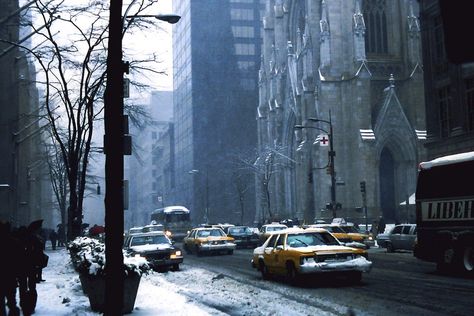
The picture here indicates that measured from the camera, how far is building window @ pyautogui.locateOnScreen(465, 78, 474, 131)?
3478 centimetres

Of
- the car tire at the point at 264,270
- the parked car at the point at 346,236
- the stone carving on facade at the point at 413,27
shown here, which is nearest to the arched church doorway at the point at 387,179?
the stone carving on facade at the point at 413,27

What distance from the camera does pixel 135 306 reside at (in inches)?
454

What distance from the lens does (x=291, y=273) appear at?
1614 centimetres

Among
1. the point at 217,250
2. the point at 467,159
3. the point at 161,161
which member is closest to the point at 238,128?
the point at 161,161

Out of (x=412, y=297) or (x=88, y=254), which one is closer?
(x=88, y=254)

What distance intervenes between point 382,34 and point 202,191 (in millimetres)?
48095

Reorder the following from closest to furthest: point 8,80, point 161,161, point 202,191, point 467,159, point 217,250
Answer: point 467,159 → point 217,250 → point 8,80 → point 202,191 → point 161,161

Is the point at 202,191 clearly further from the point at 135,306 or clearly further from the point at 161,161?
the point at 135,306

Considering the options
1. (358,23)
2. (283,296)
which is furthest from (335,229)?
(358,23)

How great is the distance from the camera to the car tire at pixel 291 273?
15.9 metres

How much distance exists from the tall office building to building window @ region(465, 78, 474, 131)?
64109 millimetres

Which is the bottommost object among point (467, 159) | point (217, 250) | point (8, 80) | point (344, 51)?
point (217, 250)

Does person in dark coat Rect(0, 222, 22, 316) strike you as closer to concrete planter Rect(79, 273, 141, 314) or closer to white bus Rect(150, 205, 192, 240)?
concrete planter Rect(79, 273, 141, 314)

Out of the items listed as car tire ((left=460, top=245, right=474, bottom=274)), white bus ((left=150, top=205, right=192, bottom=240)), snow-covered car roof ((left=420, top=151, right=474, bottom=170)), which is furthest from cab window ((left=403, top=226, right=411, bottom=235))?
white bus ((left=150, top=205, right=192, bottom=240))
